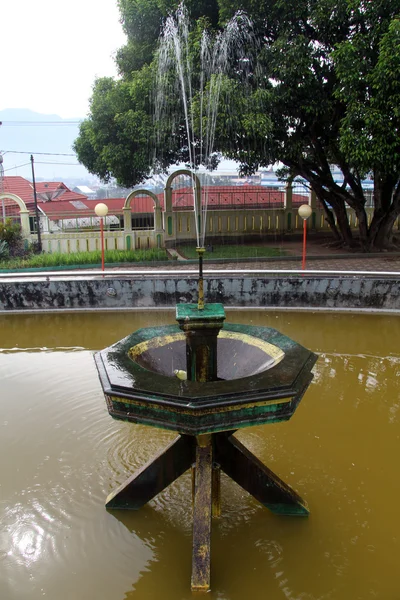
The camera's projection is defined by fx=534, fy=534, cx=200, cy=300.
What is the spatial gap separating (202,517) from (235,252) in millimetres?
14076

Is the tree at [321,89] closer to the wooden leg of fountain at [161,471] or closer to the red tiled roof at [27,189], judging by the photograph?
the wooden leg of fountain at [161,471]

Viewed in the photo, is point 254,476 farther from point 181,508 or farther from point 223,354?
point 223,354

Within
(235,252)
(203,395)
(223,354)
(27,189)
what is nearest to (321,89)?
(235,252)

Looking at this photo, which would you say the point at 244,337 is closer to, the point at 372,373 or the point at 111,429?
the point at 111,429

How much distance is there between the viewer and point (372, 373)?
22.9 ft

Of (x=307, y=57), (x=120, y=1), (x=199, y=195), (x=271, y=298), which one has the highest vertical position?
(x=120, y=1)

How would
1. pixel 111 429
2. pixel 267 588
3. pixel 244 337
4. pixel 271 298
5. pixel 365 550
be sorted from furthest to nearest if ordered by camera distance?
pixel 271 298
pixel 111 429
pixel 244 337
pixel 365 550
pixel 267 588

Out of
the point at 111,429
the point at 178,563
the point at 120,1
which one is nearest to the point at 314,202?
the point at 120,1

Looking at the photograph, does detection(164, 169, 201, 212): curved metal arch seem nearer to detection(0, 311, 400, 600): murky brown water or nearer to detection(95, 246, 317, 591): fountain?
detection(0, 311, 400, 600): murky brown water

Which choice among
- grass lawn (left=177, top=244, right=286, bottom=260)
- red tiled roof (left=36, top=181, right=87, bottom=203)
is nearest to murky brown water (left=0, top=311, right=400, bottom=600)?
grass lawn (left=177, top=244, right=286, bottom=260)

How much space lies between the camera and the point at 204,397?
10.0 feet

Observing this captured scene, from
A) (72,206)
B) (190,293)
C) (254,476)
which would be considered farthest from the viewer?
(72,206)

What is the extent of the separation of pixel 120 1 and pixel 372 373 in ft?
44.4

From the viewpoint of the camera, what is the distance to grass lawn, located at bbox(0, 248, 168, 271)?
605 inches
